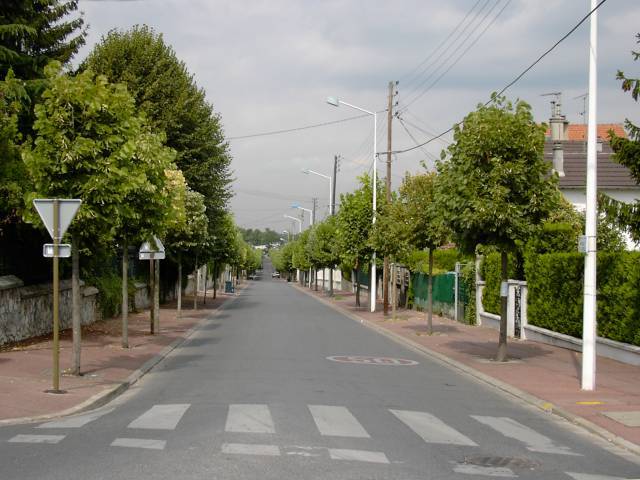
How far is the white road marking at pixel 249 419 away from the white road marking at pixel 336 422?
585 mm

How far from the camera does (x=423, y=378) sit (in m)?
15.4

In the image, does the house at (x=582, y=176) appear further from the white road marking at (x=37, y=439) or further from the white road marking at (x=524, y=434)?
the white road marking at (x=37, y=439)

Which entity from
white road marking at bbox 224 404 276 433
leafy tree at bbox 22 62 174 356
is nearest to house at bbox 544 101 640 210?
leafy tree at bbox 22 62 174 356

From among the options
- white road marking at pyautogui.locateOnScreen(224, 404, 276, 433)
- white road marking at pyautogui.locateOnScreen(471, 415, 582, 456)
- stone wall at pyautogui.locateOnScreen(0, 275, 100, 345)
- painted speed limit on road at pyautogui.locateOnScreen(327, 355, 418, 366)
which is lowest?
painted speed limit on road at pyautogui.locateOnScreen(327, 355, 418, 366)

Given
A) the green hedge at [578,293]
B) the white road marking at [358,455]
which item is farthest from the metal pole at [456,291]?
the white road marking at [358,455]

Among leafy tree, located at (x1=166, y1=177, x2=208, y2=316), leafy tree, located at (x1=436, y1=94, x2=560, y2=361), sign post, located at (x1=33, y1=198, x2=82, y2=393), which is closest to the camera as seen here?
sign post, located at (x1=33, y1=198, x2=82, y2=393)

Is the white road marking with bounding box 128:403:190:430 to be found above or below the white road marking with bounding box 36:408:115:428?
above

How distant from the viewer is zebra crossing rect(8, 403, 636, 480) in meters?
7.93

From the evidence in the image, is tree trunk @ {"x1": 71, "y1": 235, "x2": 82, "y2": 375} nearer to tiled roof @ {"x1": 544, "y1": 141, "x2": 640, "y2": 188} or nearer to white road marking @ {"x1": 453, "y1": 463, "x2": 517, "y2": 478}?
white road marking @ {"x1": 453, "y1": 463, "x2": 517, "y2": 478}

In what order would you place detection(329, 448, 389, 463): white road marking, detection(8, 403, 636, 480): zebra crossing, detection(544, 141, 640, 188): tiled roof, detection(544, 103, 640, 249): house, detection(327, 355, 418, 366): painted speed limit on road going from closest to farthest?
detection(329, 448, 389, 463): white road marking → detection(8, 403, 636, 480): zebra crossing → detection(327, 355, 418, 366): painted speed limit on road → detection(544, 103, 640, 249): house → detection(544, 141, 640, 188): tiled roof

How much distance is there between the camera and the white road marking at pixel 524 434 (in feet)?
29.7

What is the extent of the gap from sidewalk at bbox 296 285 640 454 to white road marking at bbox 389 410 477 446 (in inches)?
75.6

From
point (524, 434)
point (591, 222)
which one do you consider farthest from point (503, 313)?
point (524, 434)

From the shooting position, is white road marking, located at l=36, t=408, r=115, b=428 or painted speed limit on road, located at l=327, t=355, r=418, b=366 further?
painted speed limit on road, located at l=327, t=355, r=418, b=366
